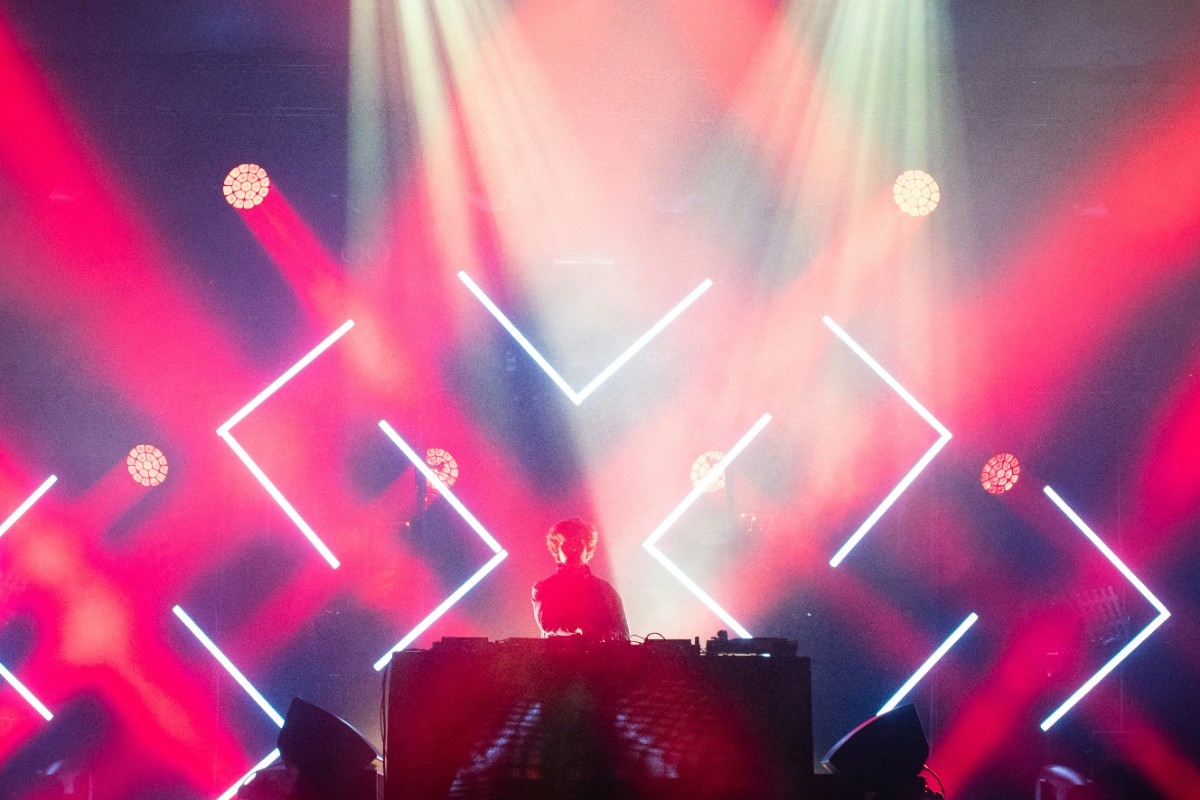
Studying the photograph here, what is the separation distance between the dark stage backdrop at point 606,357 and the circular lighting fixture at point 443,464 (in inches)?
1.6

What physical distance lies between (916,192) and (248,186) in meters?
3.73

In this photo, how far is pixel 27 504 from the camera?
204 inches

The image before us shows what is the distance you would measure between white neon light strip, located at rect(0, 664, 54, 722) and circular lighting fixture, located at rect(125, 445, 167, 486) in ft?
3.81

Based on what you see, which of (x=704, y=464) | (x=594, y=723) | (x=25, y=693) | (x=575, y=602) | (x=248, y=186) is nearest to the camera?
(x=594, y=723)

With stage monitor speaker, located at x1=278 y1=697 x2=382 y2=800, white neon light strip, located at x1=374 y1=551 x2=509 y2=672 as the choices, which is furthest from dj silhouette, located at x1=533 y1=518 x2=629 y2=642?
white neon light strip, located at x1=374 y1=551 x2=509 y2=672

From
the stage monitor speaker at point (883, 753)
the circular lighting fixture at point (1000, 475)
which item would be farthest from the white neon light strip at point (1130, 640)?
the stage monitor speaker at point (883, 753)

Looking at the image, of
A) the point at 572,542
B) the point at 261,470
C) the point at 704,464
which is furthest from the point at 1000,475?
the point at 261,470

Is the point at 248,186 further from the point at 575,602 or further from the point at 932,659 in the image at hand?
the point at 932,659

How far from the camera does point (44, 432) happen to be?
17.3 ft

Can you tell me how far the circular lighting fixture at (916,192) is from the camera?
212 inches

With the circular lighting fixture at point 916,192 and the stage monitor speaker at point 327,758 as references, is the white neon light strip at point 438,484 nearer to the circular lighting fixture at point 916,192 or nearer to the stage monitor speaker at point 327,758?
the stage monitor speaker at point 327,758

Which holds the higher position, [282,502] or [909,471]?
[282,502]

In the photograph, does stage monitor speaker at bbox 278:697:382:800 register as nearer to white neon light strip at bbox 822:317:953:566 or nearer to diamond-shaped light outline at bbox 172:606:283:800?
diamond-shaped light outline at bbox 172:606:283:800

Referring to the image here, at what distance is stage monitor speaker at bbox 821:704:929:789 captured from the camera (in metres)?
3.00
